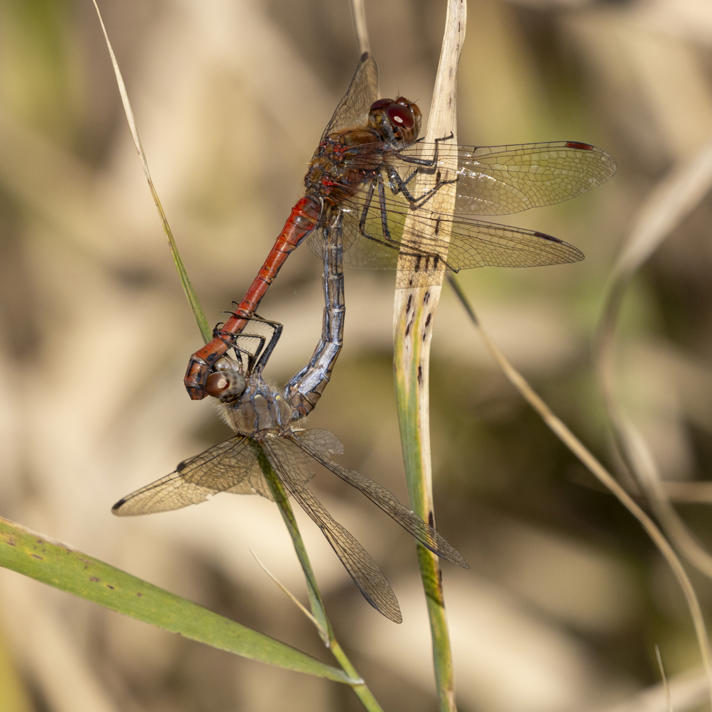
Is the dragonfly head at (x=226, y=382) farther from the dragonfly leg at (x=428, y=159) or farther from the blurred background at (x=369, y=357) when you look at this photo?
the blurred background at (x=369, y=357)

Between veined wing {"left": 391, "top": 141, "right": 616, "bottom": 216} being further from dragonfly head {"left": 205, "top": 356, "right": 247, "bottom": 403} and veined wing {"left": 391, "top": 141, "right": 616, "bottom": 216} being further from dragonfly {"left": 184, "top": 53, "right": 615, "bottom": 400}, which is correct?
dragonfly head {"left": 205, "top": 356, "right": 247, "bottom": 403}

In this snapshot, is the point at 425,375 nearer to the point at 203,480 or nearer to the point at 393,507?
the point at 393,507

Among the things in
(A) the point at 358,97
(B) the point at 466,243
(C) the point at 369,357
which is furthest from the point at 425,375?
(C) the point at 369,357

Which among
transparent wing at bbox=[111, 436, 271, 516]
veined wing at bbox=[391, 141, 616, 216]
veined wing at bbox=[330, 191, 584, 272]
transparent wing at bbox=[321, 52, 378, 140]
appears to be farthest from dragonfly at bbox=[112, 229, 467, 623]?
transparent wing at bbox=[321, 52, 378, 140]

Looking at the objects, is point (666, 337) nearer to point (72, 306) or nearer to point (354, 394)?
point (354, 394)

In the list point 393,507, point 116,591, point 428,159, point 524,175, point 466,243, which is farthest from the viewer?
point 524,175

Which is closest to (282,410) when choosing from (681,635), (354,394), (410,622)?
(354,394)
